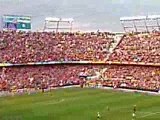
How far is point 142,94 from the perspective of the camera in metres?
63.2

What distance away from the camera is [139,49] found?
82.1 m

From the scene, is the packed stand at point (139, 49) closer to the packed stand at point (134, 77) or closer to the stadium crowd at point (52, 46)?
the packed stand at point (134, 77)

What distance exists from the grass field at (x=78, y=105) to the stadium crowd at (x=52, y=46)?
46.6 feet

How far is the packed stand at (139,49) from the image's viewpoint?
78481mm

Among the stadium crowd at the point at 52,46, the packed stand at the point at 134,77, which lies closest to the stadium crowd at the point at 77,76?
the packed stand at the point at 134,77

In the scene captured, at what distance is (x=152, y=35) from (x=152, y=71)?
1366 cm

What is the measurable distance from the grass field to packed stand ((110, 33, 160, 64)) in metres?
14.3

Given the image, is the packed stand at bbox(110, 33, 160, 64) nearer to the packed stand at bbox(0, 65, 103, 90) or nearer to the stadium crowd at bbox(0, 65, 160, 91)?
the stadium crowd at bbox(0, 65, 160, 91)

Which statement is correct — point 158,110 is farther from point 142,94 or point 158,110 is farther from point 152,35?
point 152,35

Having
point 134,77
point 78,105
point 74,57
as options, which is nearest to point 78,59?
point 74,57

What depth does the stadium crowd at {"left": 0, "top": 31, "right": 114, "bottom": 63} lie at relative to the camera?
78312 mm

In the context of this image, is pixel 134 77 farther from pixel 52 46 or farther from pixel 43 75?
pixel 52 46

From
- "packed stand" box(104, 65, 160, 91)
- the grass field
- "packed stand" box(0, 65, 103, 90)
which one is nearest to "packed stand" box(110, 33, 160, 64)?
"packed stand" box(104, 65, 160, 91)

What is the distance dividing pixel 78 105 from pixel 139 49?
33.0 meters
